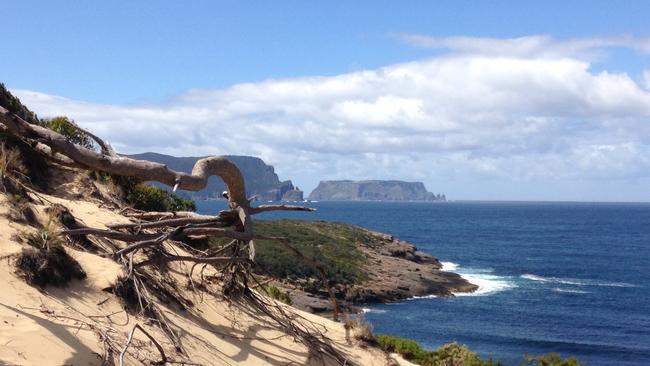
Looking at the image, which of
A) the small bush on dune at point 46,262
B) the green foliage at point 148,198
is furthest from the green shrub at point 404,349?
the small bush on dune at point 46,262

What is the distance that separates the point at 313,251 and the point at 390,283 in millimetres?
9552

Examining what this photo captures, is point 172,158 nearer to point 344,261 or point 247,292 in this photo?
point 344,261

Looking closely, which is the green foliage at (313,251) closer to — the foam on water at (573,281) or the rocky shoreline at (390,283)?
the rocky shoreline at (390,283)

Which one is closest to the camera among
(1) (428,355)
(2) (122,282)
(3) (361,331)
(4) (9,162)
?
(2) (122,282)

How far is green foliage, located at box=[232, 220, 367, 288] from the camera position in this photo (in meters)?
53.6

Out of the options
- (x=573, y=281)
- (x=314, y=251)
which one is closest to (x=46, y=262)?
(x=314, y=251)

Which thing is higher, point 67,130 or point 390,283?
point 67,130

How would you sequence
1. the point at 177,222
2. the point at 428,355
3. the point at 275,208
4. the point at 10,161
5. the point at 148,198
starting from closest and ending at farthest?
the point at 177,222
the point at 10,161
the point at 275,208
the point at 428,355
the point at 148,198

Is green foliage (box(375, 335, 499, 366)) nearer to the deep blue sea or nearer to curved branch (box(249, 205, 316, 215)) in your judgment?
curved branch (box(249, 205, 316, 215))

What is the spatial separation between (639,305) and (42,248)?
5152 centimetres

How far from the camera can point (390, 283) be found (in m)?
57.7

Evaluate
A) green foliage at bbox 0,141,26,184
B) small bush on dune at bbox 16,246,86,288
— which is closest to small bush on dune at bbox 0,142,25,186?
green foliage at bbox 0,141,26,184

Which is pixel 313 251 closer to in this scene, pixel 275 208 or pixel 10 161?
pixel 275 208

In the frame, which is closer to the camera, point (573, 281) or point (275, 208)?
point (275, 208)
